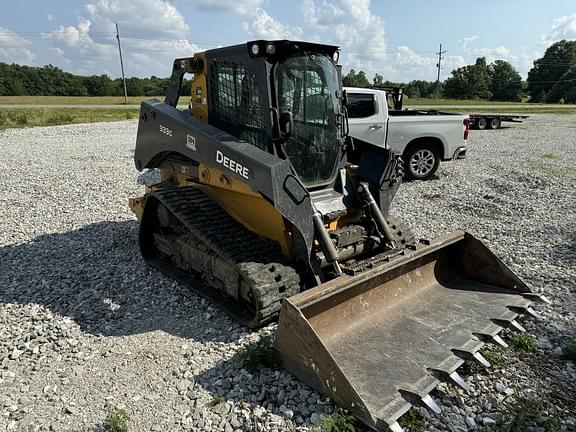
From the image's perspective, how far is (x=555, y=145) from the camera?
16500 millimetres

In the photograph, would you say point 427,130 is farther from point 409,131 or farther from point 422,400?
point 422,400

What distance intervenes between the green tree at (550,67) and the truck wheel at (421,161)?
77515 mm

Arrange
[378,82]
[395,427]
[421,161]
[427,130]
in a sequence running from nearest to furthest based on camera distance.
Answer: [395,427] → [427,130] → [421,161] → [378,82]

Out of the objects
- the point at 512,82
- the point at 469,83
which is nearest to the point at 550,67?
the point at 512,82

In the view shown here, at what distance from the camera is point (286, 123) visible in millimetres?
4141

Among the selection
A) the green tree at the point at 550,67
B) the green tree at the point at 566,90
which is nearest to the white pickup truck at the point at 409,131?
the green tree at the point at 566,90

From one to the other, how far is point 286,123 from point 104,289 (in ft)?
8.86

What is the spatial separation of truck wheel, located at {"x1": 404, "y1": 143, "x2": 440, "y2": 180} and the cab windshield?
19.7 ft

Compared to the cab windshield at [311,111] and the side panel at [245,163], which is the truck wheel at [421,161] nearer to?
the cab windshield at [311,111]

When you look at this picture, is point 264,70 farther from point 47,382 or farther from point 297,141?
point 47,382

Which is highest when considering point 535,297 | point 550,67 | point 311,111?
point 550,67

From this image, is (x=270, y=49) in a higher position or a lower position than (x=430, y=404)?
higher

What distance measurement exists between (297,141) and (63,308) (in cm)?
285

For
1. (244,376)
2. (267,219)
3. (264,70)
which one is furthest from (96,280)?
(264,70)
